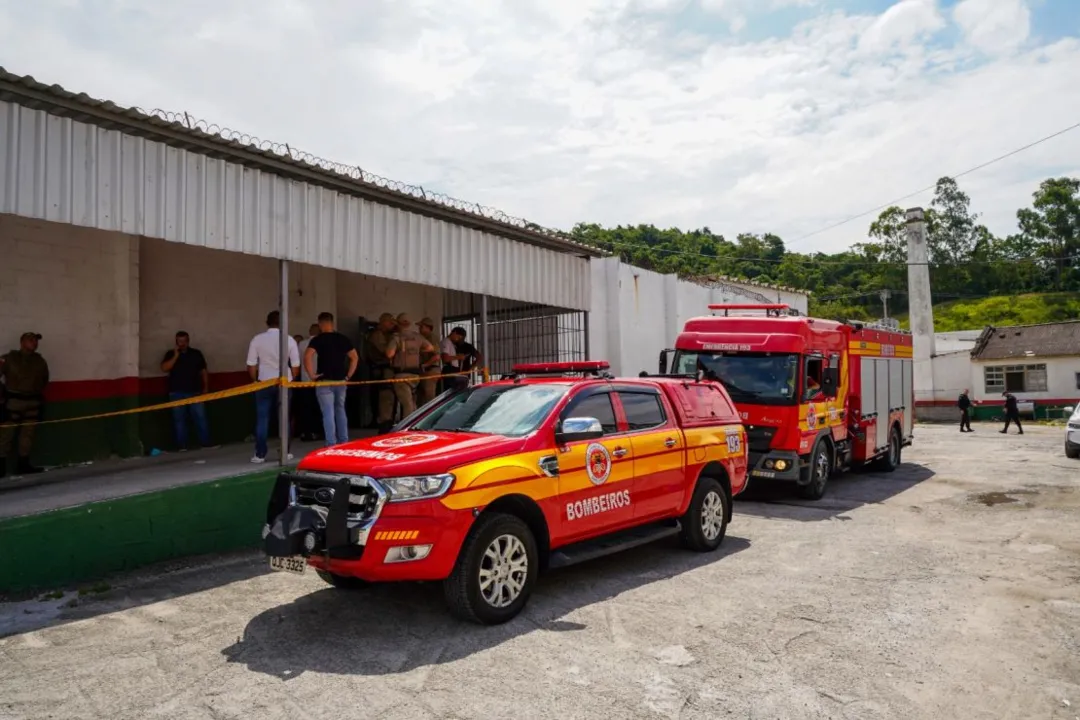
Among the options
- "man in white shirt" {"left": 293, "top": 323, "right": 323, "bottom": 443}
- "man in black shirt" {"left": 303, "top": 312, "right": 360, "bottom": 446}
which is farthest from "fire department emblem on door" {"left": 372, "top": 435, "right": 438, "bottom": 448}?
"man in white shirt" {"left": 293, "top": 323, "right": 323, "bottom": 443}

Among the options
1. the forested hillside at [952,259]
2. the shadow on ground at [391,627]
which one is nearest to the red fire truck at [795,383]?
the shadow on ground at [391,627]

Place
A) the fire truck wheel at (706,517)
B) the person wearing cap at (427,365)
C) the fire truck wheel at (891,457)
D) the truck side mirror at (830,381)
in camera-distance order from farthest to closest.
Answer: the fire truck wheel at (891,457), the person wearing cap at (427,365), the truck side mirror at (830,381), the fire truck wheel at (706,517)

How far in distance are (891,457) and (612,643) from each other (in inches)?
436

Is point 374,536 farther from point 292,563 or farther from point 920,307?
point 920,307

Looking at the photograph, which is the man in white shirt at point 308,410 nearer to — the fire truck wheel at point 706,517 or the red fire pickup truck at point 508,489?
the red fire pickup truck at point 508,489

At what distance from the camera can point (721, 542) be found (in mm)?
7766

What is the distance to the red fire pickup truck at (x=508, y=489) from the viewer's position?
493 centimetres

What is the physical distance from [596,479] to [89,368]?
22.2ft

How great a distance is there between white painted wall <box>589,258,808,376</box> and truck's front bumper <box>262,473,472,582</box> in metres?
11.0

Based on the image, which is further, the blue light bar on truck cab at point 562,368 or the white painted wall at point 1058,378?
the white painted wall at point 1058,378

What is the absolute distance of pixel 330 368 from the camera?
366 inches

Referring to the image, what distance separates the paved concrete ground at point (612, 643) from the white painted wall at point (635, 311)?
892 cm

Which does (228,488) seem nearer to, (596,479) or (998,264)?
(596,479)

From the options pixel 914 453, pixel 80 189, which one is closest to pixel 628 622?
pixel 80 189
